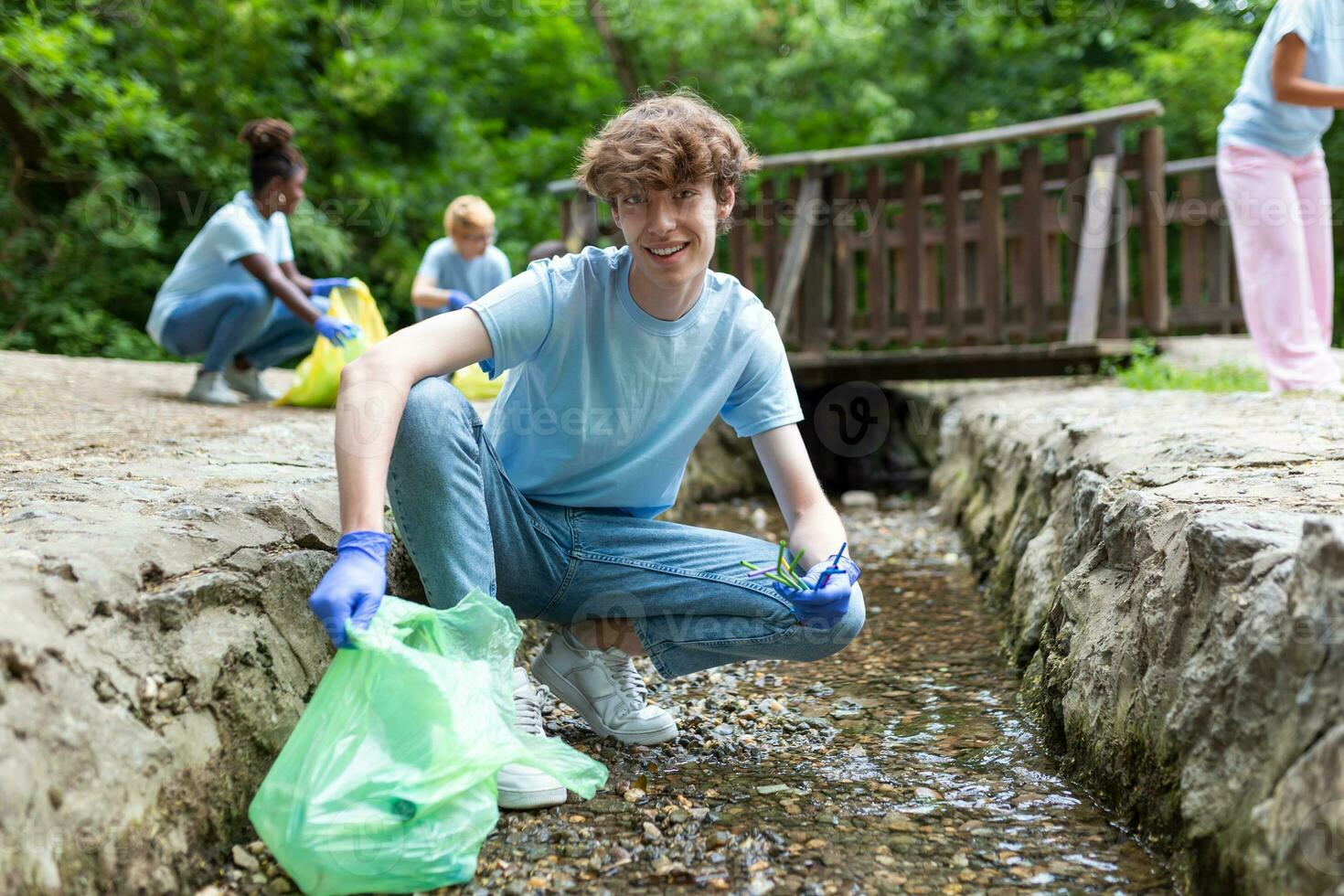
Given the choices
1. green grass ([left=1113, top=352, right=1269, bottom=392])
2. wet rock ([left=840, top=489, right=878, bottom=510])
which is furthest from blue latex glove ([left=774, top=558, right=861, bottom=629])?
wet rock ([left=840, top=489, right=878, bottom=510])

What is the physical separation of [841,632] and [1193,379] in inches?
117

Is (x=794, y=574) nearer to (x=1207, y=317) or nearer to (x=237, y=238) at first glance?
(x=237, y=238)

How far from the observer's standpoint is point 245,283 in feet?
15.4

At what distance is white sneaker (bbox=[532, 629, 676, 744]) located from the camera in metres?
2.22

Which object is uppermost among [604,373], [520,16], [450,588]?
[520,16]

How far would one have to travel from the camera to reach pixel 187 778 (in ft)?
5.11

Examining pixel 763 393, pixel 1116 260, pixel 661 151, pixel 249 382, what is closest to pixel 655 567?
pixel 763 393

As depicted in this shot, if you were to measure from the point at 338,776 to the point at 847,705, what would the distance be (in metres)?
1.31

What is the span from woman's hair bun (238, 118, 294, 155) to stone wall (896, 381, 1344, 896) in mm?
3188

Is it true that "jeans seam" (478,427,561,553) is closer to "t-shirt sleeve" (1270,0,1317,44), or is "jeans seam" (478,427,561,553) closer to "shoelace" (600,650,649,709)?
"shoelace" (600,650,649,709)

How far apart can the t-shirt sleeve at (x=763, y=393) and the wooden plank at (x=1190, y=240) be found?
19.8 feet

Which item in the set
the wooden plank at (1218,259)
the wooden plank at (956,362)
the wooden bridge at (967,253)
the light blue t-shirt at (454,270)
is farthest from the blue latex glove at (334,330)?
the wooden plank at (1218,259)

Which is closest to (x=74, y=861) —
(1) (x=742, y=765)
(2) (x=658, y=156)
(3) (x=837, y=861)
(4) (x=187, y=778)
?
(4) (x=187, y=778)

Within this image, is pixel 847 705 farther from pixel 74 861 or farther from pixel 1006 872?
pixel 74 861
